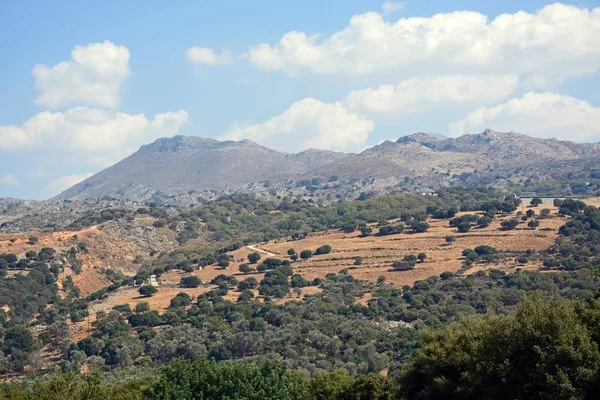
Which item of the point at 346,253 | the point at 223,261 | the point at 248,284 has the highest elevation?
the point at 223,261

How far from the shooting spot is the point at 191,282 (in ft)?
314

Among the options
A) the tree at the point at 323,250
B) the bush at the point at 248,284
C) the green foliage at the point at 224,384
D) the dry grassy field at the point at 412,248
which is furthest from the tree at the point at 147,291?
the green foliage at the point at 224,384

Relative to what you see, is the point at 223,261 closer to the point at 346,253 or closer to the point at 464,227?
the point at 346,253

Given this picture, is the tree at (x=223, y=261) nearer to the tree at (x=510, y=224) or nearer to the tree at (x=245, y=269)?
the tree at (x=245, y=269)

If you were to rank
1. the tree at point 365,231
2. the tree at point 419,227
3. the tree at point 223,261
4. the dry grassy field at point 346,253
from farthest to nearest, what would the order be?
the tree at point 365,231
the tree at point 419,227
the tree at point 223,261
the dry grassy field at point 346,253

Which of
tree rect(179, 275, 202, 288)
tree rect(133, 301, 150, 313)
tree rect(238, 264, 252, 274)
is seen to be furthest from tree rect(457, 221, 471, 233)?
tree rect(133, 301, 150, 313)

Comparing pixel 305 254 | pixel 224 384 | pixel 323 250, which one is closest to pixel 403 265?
pixel 323 250

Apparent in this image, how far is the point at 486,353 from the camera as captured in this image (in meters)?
28.8

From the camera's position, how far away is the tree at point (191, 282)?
95.6 metres

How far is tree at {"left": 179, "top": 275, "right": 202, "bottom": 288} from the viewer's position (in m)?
95.6

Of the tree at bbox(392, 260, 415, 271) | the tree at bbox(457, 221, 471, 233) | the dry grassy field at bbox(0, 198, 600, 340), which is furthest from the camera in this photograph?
the tree at bbox(457, 221, 471, 233)

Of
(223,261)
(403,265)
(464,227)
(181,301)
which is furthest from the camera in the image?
(464,227)

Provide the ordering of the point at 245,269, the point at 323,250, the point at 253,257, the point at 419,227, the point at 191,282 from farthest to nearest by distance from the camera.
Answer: the point at 419,227, the point at 253,257, the point at 323,250, the point at 245,269, the point at 191,282

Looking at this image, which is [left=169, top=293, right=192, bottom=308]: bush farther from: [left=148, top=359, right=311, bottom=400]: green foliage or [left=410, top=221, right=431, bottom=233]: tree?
[left=148, top=359, right=311, bottom=400]: green foliage
